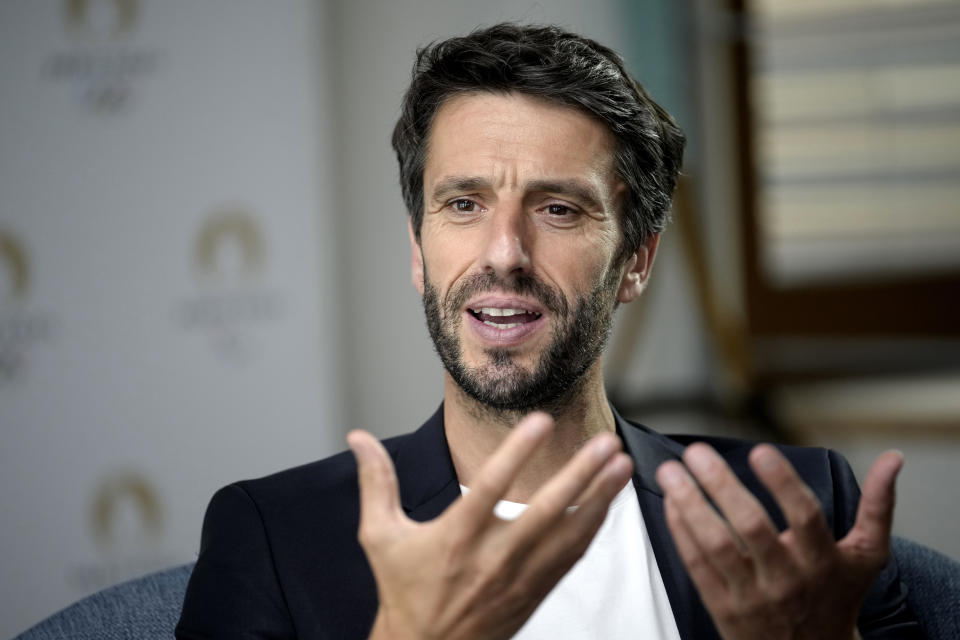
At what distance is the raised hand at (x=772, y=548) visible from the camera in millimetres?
942

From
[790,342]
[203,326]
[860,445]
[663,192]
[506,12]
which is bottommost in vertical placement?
[860,445]

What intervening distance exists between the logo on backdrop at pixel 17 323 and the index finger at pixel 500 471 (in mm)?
2400

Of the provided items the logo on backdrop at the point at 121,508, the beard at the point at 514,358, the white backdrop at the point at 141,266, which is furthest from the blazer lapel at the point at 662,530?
the logo on backdrop at the point at 121,508

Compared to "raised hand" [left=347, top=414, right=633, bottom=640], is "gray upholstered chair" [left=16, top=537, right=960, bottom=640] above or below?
below

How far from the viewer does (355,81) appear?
3570 mm

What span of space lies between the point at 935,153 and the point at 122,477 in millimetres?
3073

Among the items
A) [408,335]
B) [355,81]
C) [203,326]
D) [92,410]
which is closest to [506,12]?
[355,81]

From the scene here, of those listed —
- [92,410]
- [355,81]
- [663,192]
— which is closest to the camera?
[663,192]

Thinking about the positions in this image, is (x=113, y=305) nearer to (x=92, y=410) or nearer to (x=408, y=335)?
(x=92, y=410)

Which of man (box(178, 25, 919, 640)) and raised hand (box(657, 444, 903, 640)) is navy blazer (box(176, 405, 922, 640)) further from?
raised hand (box(657, 444, 903, 640))

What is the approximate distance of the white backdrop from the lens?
294cm

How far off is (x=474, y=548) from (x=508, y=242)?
21.4 inches

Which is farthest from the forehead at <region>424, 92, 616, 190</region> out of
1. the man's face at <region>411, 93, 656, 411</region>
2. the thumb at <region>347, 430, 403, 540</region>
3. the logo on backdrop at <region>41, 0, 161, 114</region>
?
the logo on backdrop at <region>41, 0, 161, 114</region>

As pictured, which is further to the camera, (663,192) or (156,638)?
(663,192)
